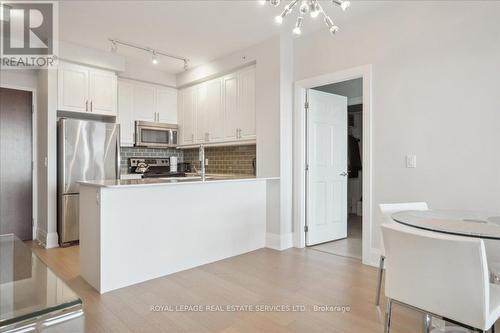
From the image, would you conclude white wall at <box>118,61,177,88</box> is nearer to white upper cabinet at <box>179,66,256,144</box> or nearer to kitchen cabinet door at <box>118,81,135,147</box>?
kitchen cabinet door at <box>118,81,135,147</box>

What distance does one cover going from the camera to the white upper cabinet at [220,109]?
14.5 feet

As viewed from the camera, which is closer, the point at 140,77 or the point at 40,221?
the point at 40,221

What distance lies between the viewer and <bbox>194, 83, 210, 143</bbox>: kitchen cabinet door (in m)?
5.14

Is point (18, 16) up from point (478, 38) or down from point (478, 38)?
up

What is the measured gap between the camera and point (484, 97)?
8.45ft

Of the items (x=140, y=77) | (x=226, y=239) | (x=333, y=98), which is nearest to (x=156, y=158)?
(x=140, y=77)

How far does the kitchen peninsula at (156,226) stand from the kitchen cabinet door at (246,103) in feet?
3.02

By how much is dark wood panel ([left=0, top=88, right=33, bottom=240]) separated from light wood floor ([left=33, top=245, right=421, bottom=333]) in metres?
1.16

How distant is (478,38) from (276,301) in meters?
2.81

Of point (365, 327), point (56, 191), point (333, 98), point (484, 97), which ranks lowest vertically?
point (365, 327)

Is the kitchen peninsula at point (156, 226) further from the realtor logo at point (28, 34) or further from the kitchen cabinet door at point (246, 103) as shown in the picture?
the realtor logo at point (28, 34)

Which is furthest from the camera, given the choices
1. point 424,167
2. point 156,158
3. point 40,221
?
point 156,158

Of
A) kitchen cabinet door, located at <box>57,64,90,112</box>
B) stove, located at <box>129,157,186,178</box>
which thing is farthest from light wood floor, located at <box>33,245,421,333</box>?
kitchen cabinet door, located at <box>57,64,90,112</box>

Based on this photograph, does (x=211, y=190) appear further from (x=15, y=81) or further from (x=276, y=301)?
(x=15, y=81)
